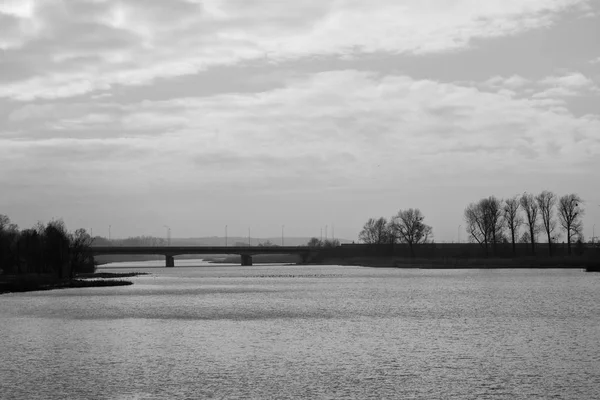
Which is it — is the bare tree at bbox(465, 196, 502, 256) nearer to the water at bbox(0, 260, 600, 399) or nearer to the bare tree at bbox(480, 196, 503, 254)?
the bare tree at bbox(480, 196, 503, 254)

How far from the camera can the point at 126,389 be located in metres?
33.2

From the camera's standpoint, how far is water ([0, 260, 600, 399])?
109 feet

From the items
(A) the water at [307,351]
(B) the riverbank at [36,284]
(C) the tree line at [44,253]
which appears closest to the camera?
(A) the water at [307,351]

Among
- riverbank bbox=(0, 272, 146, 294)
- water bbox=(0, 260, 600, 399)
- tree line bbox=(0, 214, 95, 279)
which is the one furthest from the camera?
tree line bbox=(0, 214, 95, 279)

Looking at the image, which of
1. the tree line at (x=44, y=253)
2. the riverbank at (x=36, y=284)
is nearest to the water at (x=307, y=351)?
the riverbank at (x=36, y=284)

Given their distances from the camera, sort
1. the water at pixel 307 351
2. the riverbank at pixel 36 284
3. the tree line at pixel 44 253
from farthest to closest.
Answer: the tree line at pixel 44 253 < the riverbank at pixel 36 284 < the water at pixel 307 351

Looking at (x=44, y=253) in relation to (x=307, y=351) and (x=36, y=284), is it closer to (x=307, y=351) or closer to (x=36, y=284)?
(x=36, y=284)

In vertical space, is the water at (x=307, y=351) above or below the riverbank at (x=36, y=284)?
below

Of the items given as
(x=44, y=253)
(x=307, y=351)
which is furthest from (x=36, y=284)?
(x=307, y=351)

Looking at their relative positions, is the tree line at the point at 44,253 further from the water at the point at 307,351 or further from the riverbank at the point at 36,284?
the water at the point at 307,351

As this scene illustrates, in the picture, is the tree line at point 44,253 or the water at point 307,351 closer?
the water at point 307,351

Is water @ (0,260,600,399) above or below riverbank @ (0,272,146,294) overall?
below

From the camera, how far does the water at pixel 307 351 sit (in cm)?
3309

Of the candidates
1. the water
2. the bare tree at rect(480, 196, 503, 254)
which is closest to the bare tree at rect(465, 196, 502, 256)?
the bare tree at rect(480, 196, 503, 254)
